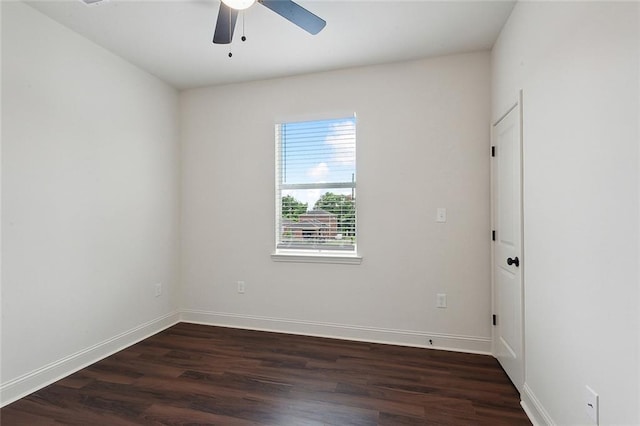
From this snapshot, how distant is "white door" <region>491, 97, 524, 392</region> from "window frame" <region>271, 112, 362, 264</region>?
1233 millimetres

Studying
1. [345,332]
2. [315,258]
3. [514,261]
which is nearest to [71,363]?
[315,258]

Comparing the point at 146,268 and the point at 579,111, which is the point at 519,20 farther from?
the point at 146,268

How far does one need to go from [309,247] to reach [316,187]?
0.65 m

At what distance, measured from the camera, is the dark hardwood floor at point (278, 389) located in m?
1.93

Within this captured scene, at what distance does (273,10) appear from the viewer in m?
1.90

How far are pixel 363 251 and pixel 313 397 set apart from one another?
140 centimetres

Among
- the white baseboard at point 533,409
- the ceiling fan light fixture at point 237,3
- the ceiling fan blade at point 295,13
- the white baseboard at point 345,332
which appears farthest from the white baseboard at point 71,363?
the white baseboard at point 533,409

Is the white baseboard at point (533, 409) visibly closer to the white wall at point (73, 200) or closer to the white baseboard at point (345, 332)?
the white baseboard at point (345, 332)

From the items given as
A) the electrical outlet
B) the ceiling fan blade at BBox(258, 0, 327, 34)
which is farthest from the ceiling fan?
the electrical outlet

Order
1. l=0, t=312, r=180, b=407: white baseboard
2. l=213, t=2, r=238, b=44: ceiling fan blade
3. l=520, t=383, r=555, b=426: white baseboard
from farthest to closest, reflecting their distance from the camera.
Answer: l=0, t=312, r=180, b=407: white baseboard
l=213, t=2, r=238, b=44: ceiling fan blade
l=520, t=383, r=555, b=426: white baseboard

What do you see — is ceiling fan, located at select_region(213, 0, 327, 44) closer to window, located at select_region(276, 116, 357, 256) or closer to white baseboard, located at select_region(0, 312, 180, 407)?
window, located at select_region(276, 116, 357, 256)

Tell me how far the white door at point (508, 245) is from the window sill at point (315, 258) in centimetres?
124

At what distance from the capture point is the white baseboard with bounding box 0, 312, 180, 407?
6.90ft

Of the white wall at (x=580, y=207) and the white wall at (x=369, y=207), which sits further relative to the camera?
the white wall at (x=369, y=207)
